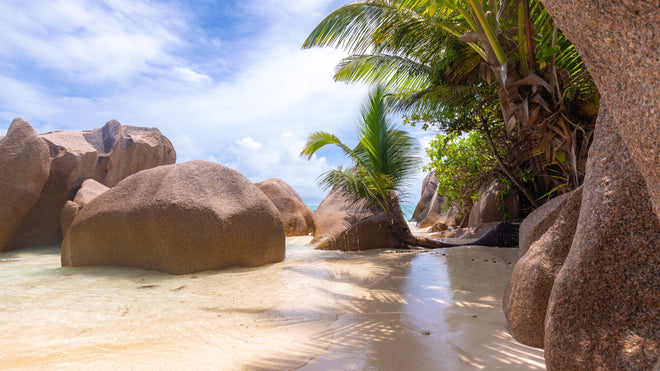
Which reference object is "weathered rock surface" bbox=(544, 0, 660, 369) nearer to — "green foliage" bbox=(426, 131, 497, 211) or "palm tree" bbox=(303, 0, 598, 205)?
"palm tree" bbox=(303, 0, 598, 205)

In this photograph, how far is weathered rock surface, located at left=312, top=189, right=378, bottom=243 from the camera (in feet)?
27.6

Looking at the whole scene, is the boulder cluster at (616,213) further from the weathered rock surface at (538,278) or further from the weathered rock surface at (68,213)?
the weathered rock surface at (68,213)

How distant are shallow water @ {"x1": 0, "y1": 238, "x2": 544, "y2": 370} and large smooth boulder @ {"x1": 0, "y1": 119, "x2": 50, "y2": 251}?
409 centimetres

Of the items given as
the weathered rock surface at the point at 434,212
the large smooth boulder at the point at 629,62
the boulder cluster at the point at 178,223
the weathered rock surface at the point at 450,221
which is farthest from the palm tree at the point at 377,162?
the large smooth boulder at the point at 629,62

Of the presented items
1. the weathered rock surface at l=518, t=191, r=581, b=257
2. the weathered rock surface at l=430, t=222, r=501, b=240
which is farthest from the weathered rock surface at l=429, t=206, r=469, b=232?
the weathered rock surface at l=518, t=191, r=581, b=257

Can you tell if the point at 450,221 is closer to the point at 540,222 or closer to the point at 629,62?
the point at 540,222

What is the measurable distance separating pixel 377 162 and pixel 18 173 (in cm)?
A: 788

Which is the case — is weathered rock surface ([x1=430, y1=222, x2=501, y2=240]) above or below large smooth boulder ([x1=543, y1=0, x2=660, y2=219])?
below

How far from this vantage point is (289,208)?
36.3ft

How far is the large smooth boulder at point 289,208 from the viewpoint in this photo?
1091 centimetres

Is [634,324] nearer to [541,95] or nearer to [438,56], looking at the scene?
[541,95]

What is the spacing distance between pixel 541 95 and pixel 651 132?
3146mm

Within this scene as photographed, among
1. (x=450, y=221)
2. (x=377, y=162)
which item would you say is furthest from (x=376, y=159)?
(x=450, y=221)

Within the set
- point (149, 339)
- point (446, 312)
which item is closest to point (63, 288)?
point (149, 339)
